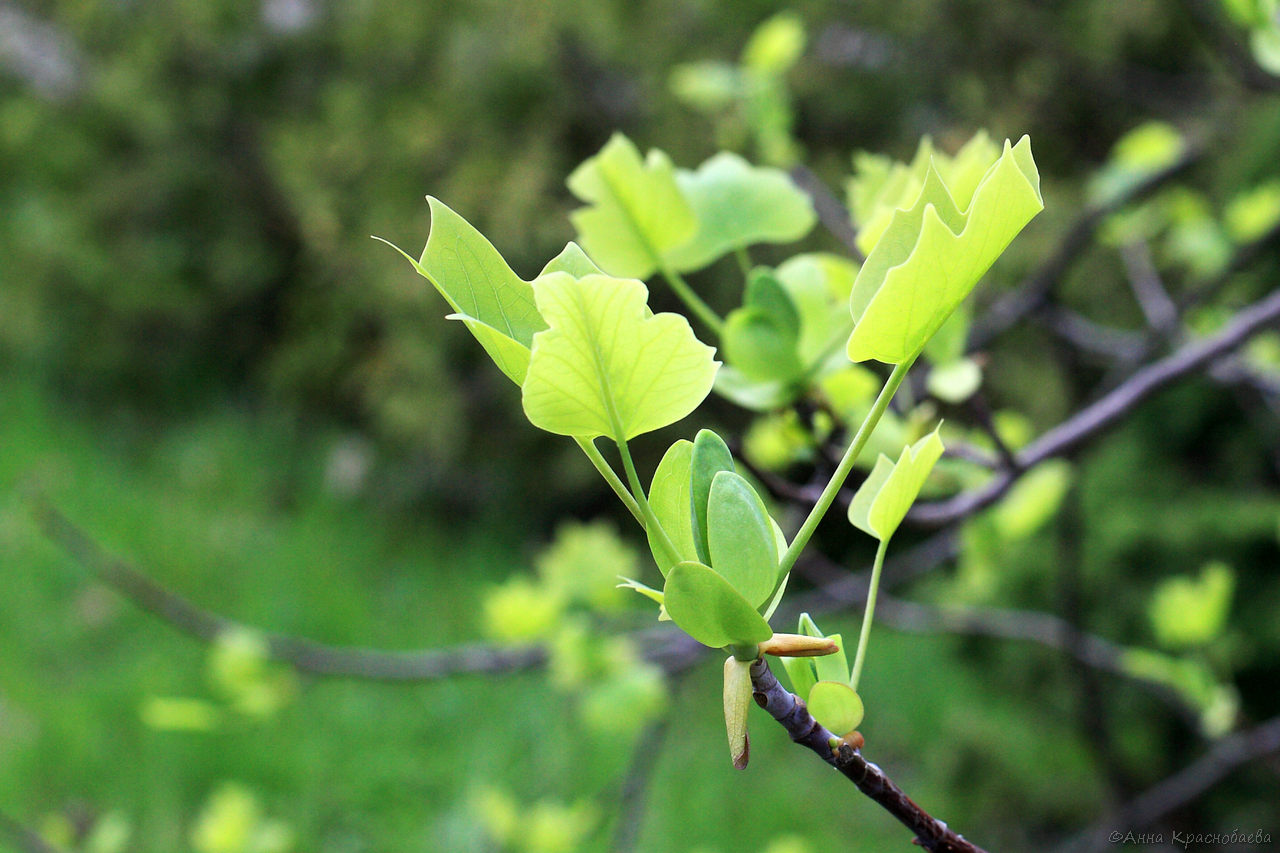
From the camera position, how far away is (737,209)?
1.26 feet

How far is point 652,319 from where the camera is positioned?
0.19 metres

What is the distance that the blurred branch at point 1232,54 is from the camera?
649mm

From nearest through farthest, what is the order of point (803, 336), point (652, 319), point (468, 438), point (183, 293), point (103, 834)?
1. point (652, 319)
2. point (803, 336)
3. point (103, 834)
4. point (468, 438)
5. point (183, 293)

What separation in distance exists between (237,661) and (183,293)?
2225 mm

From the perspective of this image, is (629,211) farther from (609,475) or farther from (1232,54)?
(1232,54)

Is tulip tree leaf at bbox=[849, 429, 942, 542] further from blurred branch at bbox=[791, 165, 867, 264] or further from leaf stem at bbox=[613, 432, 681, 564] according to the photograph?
blurred branch at bbox=[791, 165, 867, 264]

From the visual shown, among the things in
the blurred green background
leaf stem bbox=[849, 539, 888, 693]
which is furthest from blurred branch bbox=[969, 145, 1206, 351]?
leaf stem bbox=[849, 539, 888, 693]

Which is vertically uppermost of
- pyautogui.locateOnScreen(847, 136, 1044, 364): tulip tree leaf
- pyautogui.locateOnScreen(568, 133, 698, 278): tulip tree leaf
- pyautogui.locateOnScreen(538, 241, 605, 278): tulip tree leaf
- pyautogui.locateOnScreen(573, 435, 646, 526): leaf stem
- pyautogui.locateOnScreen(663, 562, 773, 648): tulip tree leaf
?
pyautogui.locateOnScreen(568, 133, 698, 278): tulip tree leaf

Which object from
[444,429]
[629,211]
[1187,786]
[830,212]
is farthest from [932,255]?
[444,429]

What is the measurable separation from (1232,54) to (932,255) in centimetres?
63

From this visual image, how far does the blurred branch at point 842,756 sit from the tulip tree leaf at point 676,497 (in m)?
0.04

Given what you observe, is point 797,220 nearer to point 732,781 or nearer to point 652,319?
point 652,319

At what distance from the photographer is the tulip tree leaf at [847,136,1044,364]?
176mm

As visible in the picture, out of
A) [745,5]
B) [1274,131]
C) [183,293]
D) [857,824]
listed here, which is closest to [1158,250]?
[1274,131]
